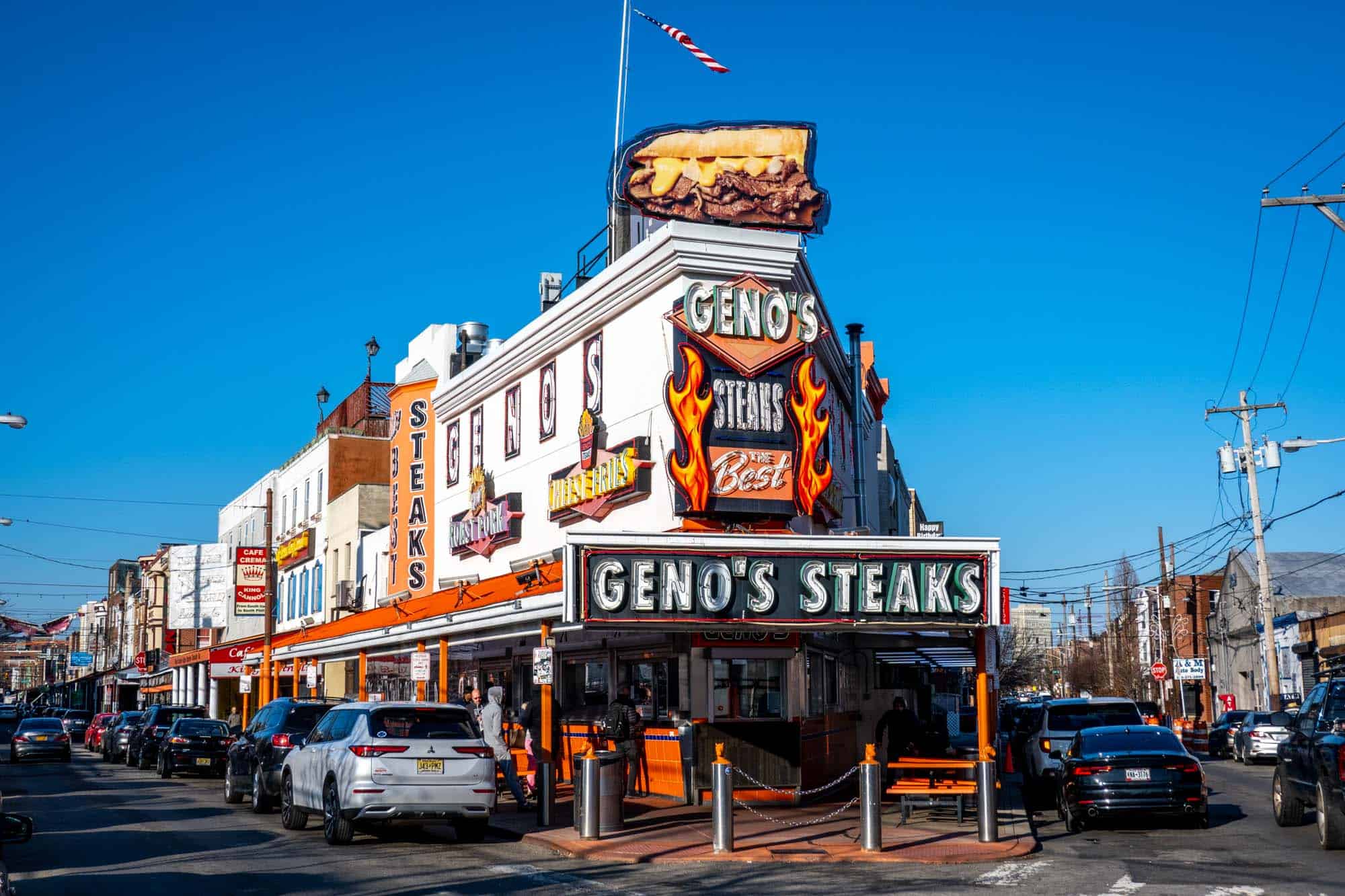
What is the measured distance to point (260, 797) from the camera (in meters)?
22.1

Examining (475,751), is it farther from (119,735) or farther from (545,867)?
(119,735)

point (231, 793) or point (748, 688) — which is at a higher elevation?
point (748, 688)

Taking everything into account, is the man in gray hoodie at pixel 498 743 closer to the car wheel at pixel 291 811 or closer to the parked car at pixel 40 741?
the car wheel at pixel 291 811

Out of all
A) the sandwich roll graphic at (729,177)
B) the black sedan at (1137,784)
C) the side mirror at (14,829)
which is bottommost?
the black sedan at (1137,784)

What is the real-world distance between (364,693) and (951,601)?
16.6 meters

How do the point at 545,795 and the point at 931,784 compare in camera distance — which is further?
the point at 545,795

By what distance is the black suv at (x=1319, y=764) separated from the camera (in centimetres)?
1570

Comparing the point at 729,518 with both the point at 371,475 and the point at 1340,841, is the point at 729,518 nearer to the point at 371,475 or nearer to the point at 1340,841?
the point at 1340,841

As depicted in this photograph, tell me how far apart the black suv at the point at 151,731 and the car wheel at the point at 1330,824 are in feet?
94.9

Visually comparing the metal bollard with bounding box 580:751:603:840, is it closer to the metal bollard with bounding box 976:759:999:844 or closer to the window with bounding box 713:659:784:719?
the metal bollard with bounding box 976:759:999:844

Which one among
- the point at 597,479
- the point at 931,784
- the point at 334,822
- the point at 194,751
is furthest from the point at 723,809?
the point at 194,751

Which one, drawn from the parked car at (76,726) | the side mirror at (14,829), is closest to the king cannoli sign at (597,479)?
the side mirror at (14,829)

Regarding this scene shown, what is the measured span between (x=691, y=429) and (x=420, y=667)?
24.8 feet

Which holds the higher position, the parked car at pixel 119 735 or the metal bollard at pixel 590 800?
the metal bollard at pixel 590 800
